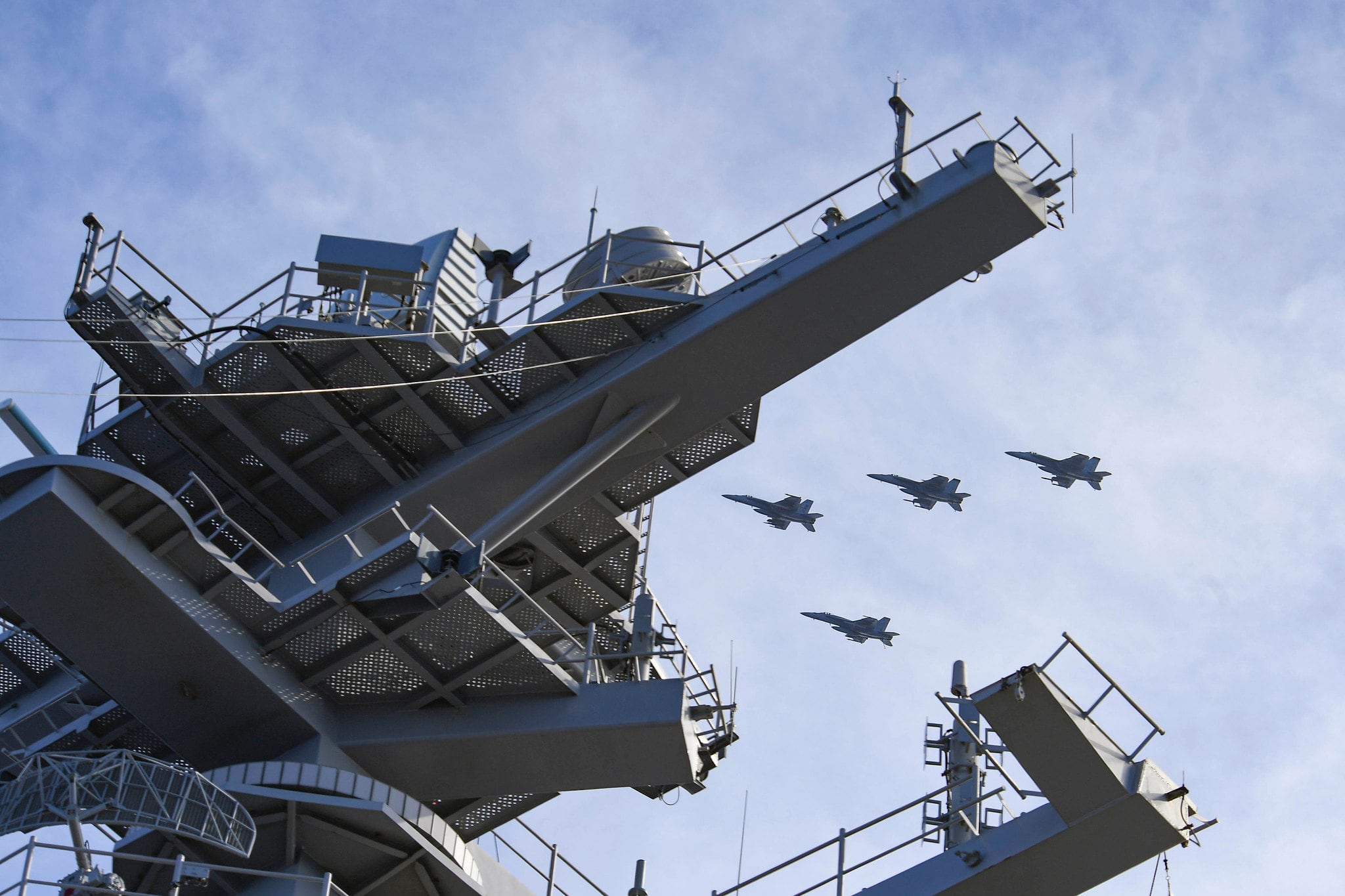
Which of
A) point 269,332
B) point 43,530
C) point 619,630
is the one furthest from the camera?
point 619,630

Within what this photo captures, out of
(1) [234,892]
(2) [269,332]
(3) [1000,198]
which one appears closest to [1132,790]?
(3) [1000,198]

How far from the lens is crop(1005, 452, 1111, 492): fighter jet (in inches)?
977

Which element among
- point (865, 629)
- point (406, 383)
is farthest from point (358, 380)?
point (865, 629)

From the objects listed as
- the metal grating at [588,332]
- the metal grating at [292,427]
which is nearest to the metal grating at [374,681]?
the metal grating at [292,427]

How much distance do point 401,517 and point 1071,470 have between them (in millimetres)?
→ 10571

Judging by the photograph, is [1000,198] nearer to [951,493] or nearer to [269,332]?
[951,493]

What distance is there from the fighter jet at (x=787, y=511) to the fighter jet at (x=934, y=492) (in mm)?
1393

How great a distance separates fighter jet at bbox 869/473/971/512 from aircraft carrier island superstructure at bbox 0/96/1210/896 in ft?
15.2

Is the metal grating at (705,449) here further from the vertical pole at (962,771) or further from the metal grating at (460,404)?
the vertical pole at (962,771)

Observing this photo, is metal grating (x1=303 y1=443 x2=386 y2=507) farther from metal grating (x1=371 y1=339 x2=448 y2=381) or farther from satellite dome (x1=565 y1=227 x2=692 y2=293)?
satellite dome (x1=565 y1=227 x2=692 y2=293)

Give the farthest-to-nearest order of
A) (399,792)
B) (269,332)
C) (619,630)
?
(619,630) < (269,332) < (399,792)

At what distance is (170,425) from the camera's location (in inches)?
838

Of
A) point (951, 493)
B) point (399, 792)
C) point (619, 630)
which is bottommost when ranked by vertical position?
point (399, 792)

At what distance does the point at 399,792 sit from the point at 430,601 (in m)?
2.50
